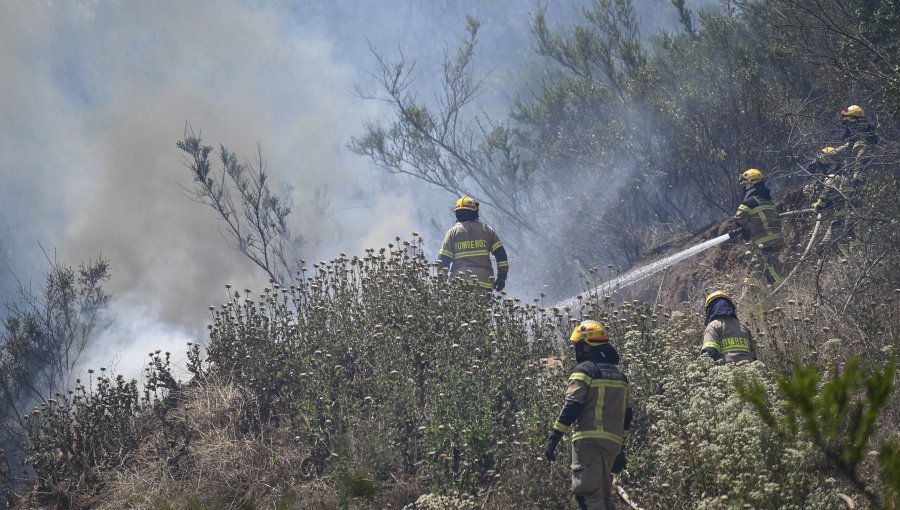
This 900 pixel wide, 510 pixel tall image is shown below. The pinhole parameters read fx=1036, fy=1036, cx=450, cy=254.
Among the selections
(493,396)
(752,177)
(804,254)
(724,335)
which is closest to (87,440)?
(493,396)

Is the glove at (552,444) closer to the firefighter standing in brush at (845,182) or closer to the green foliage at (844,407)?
the green foliage at (844,407)

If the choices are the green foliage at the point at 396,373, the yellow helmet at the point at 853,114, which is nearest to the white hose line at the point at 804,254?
the yellow helmet at the point at 853,114

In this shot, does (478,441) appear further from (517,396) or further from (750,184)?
(750,184)

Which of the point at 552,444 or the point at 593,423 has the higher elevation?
the point at 593,423

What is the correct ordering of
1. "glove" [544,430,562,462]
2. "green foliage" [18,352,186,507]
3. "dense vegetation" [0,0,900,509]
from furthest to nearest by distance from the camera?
"green foliage" [18,352,186,507], "glove" [544,430,562,462], "dense vegetation" [0,0,900,509]

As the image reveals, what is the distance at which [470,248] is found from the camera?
35.1 feet

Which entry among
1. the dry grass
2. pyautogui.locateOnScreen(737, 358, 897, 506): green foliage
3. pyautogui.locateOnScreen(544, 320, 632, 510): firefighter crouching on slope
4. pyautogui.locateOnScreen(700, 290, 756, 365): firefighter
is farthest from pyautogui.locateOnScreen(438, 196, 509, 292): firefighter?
pyautogui.locateOnScreen(737, 358, 897, 506): green foliage

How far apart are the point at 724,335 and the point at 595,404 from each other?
184 centimetres

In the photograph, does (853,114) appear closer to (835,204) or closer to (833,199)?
(833,199)

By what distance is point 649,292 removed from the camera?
13.0 m

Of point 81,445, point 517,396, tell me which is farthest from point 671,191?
point 81,445

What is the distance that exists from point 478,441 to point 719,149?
8887mm

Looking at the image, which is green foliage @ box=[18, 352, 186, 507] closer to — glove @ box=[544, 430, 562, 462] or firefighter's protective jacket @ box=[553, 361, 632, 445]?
glove @ box=[544, 430, 562, 462]

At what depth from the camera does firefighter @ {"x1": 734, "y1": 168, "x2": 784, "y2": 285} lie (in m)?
11.4
